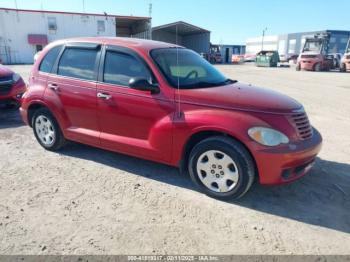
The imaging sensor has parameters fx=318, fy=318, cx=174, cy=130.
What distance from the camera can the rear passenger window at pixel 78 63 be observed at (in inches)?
182

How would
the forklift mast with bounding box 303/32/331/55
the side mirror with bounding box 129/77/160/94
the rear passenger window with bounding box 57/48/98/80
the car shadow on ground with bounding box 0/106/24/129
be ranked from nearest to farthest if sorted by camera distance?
1. the side mirror with bounding box 129/77/160/94
2. the rear passenger window with bounding box 57/48/98/80
3. the car shadow on ground with bounding box 0/106/24/129
4. the forklift mast with bounding box 303/32/331/55

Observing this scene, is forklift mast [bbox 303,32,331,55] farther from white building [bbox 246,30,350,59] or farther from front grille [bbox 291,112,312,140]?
white building [bbox 246,30,350,59]

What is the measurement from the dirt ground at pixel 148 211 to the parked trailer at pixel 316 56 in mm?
26768

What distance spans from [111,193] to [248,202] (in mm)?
1667

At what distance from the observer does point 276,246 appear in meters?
2.98

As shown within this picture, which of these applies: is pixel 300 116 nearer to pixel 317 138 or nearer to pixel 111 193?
pixel 317 138

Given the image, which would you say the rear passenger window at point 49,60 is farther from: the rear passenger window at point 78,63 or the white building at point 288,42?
the white building at point 288,42

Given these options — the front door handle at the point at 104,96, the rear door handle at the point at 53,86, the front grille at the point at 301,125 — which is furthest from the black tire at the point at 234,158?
the rear door handle at the point at 53,86

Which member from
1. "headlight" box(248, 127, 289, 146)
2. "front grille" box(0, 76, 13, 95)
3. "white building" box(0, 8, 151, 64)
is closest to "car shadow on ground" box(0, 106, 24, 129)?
"front grille" box(0, 76, 13, 95)

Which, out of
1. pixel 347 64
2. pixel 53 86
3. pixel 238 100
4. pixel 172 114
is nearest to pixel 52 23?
pixel 347 64

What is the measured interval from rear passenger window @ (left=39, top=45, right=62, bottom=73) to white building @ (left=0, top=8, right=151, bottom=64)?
3713 centimetres

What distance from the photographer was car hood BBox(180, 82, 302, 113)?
365 centimetres

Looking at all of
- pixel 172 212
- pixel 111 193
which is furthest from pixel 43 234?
pixel 172 212

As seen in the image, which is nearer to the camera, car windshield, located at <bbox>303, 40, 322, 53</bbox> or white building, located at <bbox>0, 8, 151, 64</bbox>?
car windshield, located at <bbox>303, 40, 322, 53</bbox>
